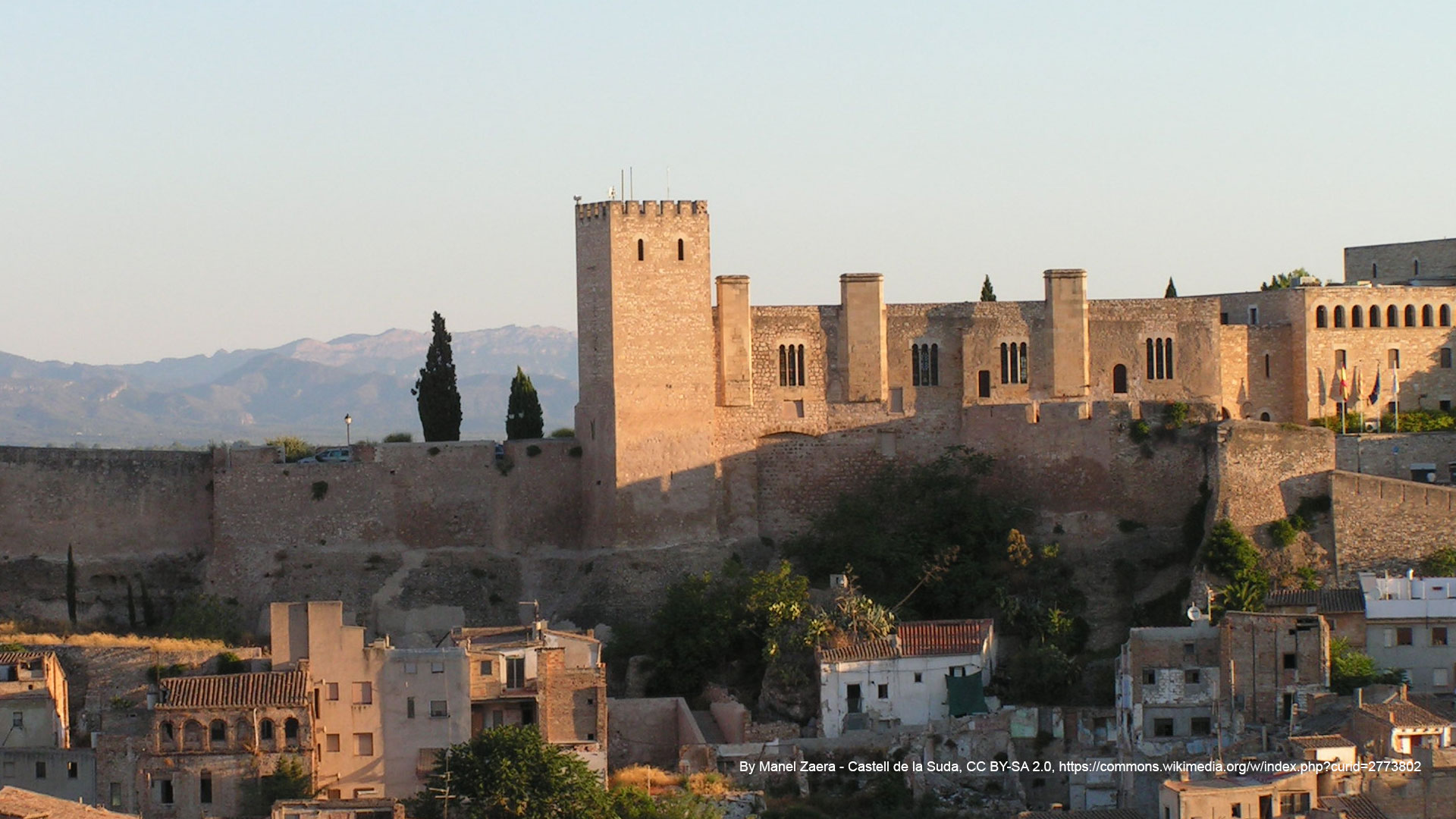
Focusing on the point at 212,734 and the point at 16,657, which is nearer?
the point at 212,734

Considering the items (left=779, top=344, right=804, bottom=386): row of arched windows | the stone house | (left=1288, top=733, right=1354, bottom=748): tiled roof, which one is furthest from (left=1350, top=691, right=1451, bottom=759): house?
the stone house

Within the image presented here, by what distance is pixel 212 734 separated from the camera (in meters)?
38.4

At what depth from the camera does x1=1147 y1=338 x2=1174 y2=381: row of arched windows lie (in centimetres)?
4831

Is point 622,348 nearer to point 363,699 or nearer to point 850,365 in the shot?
point 850,365

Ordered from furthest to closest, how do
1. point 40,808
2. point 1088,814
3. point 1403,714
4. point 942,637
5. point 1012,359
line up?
point 1012,359 → point 942,637 → point 1403,714 → point 1088,814 → point 40,808

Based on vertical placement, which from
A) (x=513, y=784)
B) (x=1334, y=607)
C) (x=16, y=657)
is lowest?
(x=513, y=784)

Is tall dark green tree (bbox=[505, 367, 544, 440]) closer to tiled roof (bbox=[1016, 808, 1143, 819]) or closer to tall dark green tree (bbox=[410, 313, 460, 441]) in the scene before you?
tall dark green tree (bbox=[410, 313, 460, 441])

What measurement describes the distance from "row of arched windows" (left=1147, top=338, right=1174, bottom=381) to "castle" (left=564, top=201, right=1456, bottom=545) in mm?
31

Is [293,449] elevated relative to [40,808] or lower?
elevated

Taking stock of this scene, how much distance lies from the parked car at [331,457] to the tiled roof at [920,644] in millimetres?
10913

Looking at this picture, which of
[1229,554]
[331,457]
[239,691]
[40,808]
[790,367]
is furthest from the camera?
[331,457]

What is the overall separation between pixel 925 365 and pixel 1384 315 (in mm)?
9079

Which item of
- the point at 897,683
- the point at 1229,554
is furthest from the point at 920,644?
the point at 1229,554

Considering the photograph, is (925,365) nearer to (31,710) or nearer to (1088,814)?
(1088,814)
